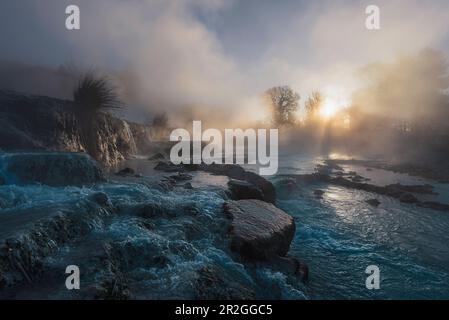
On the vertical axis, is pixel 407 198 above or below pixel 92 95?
below

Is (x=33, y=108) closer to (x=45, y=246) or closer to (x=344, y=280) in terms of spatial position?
(x=45, y=246)

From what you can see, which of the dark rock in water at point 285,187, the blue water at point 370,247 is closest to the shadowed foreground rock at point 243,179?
the blue water at point 370,247

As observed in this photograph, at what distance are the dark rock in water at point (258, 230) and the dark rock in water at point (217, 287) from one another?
0.94m

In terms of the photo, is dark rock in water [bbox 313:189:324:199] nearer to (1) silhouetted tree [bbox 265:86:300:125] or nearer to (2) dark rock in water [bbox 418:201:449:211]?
(2) dark rock in water [bbox 418:201:449:211]

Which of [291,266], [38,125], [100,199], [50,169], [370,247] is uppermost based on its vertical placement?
[38,125]

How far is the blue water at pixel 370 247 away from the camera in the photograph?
560 centimetres

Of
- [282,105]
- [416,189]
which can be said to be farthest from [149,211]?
[282,105]

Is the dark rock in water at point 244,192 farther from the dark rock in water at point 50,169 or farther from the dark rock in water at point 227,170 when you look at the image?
the dark rock in water at point 50,169

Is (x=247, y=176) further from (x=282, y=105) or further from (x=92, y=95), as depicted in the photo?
(x=282, y=105)

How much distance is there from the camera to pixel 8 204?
5531 mm

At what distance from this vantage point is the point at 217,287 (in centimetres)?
408

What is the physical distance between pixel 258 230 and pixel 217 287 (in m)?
1.89
